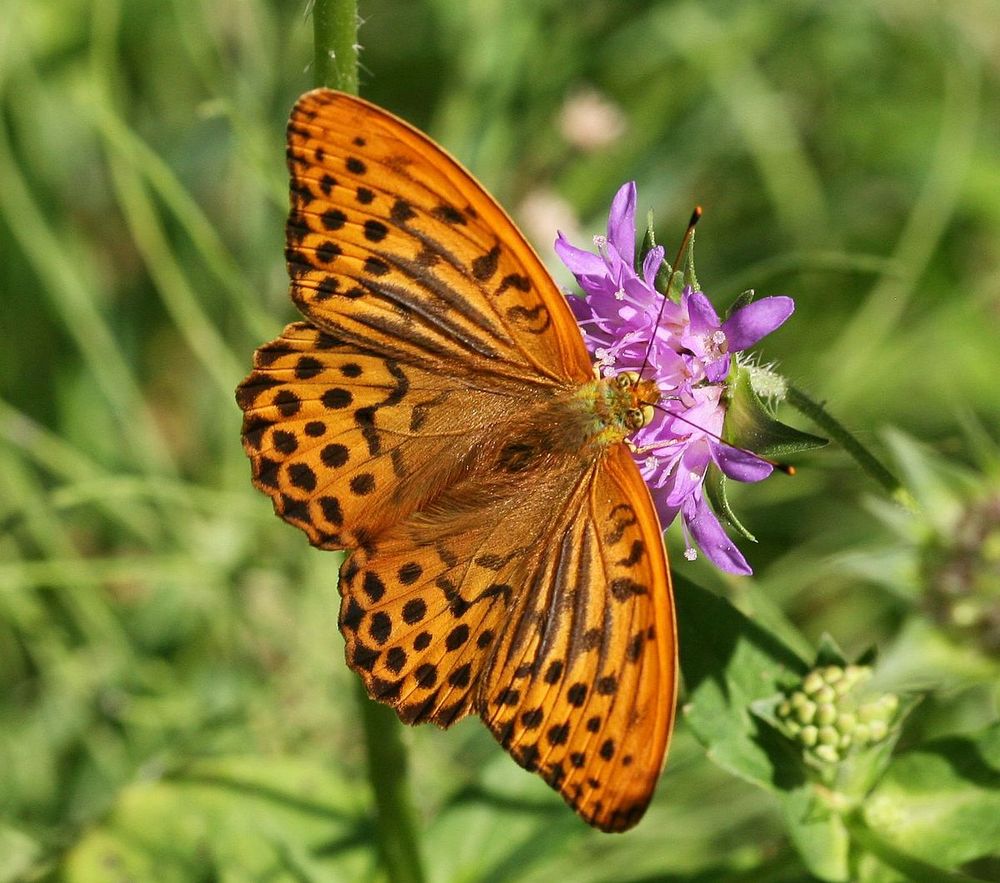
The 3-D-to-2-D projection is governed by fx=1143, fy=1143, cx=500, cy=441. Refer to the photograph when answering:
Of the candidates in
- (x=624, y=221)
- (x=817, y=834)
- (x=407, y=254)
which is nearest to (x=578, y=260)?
(x=624, y=221)

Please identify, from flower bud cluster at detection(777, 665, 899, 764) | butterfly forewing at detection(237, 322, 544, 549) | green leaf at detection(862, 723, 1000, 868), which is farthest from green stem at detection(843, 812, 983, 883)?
butterfly forewing at detection(237, 322, 544, 549)

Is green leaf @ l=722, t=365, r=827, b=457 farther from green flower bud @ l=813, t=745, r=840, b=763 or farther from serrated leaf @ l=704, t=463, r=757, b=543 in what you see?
green flower bud @ l=813, t=745, r=840, b=763

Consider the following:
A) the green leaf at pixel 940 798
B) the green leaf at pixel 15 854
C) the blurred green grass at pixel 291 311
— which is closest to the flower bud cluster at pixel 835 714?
the green leaf at pixel 940 798

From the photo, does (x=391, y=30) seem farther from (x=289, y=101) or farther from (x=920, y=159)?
(x=920, y=159)

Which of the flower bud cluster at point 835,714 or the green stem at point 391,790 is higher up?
the flower bud cluster at point 835,714

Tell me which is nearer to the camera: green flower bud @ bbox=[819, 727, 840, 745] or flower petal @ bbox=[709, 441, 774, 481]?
flower petal @ bbox=[709, 441, 774, 481]

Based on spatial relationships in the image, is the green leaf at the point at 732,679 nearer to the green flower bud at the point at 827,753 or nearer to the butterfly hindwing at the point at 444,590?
the green flower bud at the point at 827,753

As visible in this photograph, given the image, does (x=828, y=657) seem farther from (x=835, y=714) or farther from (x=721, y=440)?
(x=721, y=440)
